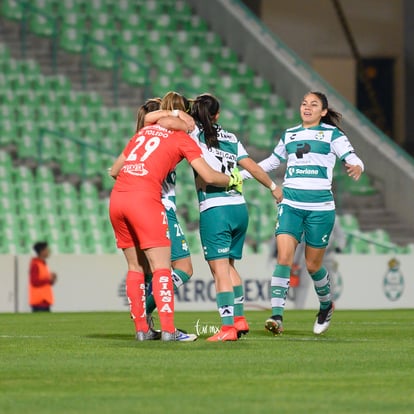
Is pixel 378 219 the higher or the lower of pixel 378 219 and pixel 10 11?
the lower

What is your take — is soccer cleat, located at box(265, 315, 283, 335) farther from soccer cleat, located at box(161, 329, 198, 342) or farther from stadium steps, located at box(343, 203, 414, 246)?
stadium steps, located at box(343, 203, 414, 246)

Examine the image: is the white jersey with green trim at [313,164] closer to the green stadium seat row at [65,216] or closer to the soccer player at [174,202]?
the soccer player at [174,202]

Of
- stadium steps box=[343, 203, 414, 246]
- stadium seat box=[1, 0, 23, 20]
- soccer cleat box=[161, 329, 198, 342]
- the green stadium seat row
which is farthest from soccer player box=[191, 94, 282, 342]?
stadium seat box=[1, 0, 23, 20]

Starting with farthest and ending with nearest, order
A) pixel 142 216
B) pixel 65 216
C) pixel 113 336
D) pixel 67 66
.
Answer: pixel 67 66
pixel 65 216
pixel 113 336
pixel 142 216

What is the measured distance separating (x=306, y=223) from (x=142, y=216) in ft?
7.34

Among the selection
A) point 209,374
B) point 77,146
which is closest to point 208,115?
point 209,374

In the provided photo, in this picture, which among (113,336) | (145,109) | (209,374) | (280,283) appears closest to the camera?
(209,374)

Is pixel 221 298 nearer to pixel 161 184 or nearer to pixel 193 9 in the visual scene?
pixel 161 184

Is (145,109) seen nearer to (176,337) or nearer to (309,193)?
(309,193)

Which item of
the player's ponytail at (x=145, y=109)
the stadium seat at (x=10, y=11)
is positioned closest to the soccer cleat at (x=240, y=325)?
the player's ponytail at (x=145, y=109)

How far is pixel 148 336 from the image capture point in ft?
33.6

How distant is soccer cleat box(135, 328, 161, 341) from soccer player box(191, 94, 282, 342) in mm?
402

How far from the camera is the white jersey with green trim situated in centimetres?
1148

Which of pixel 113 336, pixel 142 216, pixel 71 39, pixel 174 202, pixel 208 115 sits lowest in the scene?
pixel 113 336
